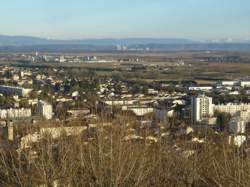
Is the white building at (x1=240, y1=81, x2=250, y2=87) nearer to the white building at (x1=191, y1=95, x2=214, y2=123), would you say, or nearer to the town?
the town

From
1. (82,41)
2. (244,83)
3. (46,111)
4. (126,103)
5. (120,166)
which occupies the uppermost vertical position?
(120,166)

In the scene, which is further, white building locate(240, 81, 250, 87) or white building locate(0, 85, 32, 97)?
white building locate(240, 81, 250, 87)

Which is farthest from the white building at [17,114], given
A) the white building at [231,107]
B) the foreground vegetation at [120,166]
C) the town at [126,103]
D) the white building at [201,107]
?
the white building at [231,107]

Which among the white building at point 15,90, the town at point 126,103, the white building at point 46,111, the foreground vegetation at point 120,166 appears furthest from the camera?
the white building at point 15,90

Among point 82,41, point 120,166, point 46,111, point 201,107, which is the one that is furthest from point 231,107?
point 82,41

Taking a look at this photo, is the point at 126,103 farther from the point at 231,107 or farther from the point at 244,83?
the point at 244,83

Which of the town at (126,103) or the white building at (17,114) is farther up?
the white building at (17,114)

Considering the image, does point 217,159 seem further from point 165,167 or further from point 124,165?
point 124,165

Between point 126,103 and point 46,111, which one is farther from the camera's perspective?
point 126,103

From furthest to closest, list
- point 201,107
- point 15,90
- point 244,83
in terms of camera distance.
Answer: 1. point 244,83
2. point 15,90
3. point 201,107

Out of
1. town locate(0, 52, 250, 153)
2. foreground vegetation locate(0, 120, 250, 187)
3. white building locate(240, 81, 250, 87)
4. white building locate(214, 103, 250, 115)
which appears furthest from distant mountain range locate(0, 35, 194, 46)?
foreground vegetation locate(0, 120, 250, 187)

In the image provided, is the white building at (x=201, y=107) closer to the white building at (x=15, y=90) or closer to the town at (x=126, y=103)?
the town at (x=126, y=103)
